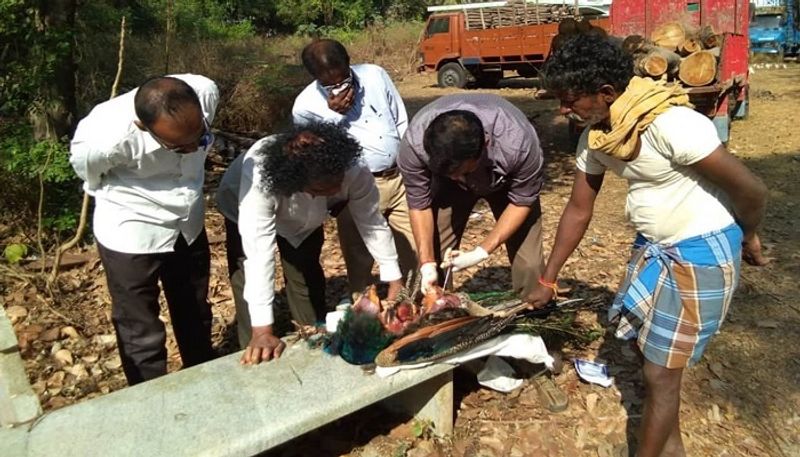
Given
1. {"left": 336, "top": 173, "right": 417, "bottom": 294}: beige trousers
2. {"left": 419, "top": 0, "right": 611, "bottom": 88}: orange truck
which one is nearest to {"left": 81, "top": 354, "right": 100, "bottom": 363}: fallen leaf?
{"left": 336, "top": 173, "right": 417, "bottom": 294}: beige trousers

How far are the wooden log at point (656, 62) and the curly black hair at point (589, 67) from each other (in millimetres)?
5924

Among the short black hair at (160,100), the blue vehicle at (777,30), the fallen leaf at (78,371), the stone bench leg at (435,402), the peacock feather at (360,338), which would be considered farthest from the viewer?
the blue vehicle at (777,30)

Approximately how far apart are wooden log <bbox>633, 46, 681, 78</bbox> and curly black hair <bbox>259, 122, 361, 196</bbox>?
19.5 feet

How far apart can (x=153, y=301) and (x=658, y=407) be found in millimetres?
2307

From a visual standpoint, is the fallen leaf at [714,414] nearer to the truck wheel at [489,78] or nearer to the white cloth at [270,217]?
the white cloth at [270,217]

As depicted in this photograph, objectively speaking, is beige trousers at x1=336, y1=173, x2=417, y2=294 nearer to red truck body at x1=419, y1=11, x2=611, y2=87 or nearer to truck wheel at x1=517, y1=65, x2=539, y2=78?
red truck body at x1=419, y1=11, x2=611, y2=87

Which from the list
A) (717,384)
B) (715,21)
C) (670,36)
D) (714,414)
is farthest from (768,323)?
(715,21)

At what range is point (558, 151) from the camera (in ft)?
30.6

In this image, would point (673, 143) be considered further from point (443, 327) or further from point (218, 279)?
point (218, 279)

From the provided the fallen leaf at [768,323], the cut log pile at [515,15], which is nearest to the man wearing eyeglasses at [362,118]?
the fallen leaf at [768,323]

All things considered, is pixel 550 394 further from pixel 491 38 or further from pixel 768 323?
pixel 491 38

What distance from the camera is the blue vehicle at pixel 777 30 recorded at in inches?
702

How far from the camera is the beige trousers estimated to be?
3980mm

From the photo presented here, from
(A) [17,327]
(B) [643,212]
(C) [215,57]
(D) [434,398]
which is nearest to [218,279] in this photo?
(A) [17,327]
